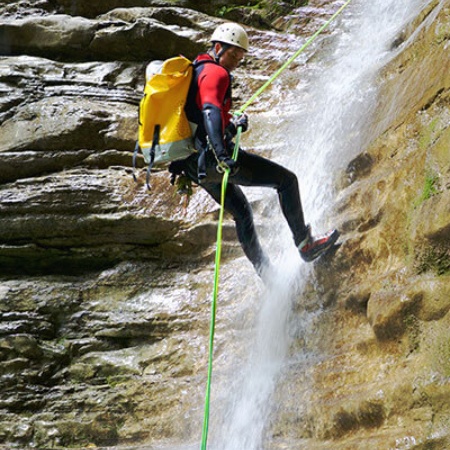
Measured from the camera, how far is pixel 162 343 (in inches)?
309

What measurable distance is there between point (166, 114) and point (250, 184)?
3.94 feet

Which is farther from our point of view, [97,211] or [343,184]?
[97,211]

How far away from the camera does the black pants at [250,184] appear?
19.8 ft

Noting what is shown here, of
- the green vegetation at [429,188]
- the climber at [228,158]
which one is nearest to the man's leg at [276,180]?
the climber at [228,158]

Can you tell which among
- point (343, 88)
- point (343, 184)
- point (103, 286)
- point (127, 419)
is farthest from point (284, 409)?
point (343, 88)

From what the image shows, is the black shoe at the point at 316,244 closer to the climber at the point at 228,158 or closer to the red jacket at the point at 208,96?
the climber at the point at 228,158

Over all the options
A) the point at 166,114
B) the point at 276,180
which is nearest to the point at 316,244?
the point at 276,180

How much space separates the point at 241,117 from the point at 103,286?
4.04m

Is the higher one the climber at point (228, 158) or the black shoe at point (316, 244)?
the climber at point (228, 158)

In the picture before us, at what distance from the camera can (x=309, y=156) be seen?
8.78m

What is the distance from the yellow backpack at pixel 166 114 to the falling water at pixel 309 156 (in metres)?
2.15

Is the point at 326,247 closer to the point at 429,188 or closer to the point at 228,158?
the point at 429,188

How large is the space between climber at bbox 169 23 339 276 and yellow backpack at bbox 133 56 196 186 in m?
0.11

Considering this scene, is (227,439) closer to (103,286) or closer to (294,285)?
(294,285)
